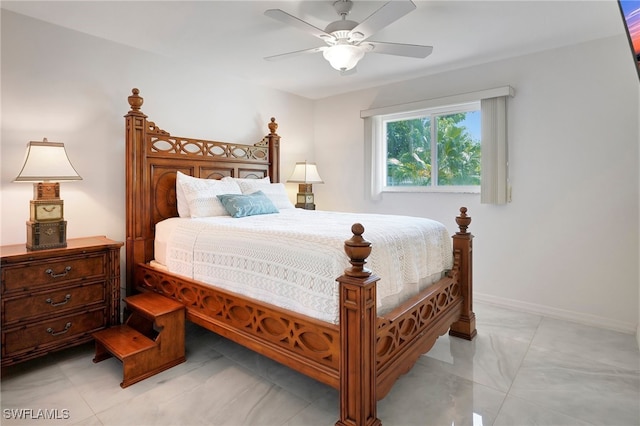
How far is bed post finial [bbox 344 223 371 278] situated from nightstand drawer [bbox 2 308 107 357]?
6.58 feet

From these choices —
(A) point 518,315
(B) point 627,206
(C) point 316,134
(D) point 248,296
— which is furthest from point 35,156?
(B) point 627,206

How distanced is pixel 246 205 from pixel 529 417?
2391 mm

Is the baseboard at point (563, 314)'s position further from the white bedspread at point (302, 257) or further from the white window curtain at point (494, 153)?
the white bedspread at point (302, 257)

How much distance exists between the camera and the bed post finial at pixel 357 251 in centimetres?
150

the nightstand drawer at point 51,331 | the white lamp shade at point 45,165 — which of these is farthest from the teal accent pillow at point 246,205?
the nightstand drawer at point 51,331

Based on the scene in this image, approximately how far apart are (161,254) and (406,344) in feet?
6.62

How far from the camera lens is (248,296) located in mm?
2033

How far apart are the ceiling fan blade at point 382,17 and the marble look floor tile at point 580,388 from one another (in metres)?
2.21

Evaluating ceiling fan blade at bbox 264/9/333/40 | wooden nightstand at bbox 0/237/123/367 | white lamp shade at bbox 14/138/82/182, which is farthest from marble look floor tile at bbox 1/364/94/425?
ceiling fan blade at bbox 264/9/333/40

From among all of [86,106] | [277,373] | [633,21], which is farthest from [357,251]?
[86,106]

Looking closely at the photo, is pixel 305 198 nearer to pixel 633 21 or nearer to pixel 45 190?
pixel 45 190

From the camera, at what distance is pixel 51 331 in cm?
222

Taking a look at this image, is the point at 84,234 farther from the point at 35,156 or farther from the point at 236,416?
the point at 236,416

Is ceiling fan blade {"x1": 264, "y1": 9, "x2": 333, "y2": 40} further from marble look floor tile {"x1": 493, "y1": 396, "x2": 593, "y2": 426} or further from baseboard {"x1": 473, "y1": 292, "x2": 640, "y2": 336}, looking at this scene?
baseboard {"x1": 473, "y1": 292, "x2": 640, "y2": 336}
